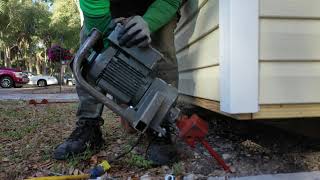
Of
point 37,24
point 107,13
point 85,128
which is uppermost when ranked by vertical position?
point 37,24

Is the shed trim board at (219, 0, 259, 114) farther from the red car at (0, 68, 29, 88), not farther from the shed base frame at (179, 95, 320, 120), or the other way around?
the red car at (0, 68, 29, 88)

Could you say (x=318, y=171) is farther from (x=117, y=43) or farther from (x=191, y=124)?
(x=117, y=43)

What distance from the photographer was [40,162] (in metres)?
2.61

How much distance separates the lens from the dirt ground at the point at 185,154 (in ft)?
7.95

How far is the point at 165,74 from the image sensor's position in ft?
8.86

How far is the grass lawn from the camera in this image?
2.45 m

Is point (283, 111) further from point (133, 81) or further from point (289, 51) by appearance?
point (133, 81)

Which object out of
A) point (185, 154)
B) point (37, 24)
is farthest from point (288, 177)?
point (37, 24)

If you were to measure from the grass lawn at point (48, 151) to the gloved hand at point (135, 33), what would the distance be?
2.34ft

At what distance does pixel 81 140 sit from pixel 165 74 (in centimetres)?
64

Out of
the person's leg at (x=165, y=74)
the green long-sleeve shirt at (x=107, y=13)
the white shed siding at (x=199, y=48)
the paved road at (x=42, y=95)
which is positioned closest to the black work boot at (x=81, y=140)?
the person's leg at (x=165, y=74)

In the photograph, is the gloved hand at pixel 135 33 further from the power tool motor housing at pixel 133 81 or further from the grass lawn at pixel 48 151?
the grass lawn at pixel 48 151

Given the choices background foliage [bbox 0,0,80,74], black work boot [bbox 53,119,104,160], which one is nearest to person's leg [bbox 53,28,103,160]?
black work boot [bbox 53,119,104,160]

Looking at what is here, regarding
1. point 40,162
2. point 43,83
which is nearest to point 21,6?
point 43,83
